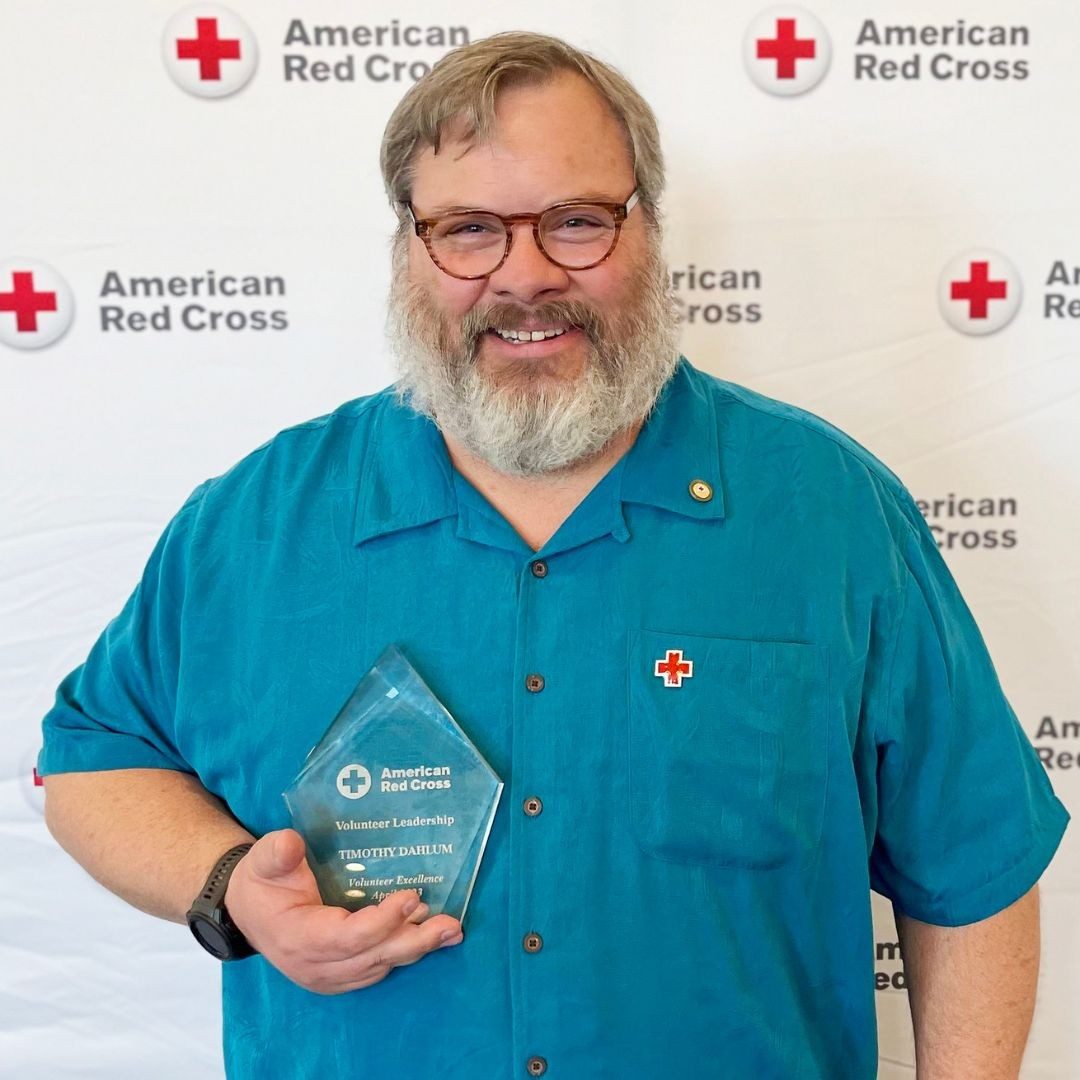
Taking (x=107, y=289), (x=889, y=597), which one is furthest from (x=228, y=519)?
(x=889, y=597)

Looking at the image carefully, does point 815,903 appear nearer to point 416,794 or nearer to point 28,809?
point 416,794

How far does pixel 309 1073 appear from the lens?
1.08m

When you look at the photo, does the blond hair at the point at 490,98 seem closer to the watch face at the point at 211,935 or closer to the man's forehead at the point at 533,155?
the man's forehead at the point at 533,155

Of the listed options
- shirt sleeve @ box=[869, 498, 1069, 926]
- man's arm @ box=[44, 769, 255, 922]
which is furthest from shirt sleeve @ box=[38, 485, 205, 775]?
shirt sleeve @ box=[869, 498, 1069, 926]

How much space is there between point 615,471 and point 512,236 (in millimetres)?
232

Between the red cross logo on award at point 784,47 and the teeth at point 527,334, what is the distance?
0.58 m

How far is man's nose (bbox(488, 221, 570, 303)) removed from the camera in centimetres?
103

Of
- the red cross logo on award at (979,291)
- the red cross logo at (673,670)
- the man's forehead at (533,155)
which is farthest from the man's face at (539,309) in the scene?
the red cross logo on award at (979,291)

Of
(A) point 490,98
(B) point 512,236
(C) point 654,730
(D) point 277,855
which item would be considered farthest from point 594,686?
(A) point 490,98

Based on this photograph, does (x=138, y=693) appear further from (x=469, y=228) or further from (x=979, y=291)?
(x=979, y=291)

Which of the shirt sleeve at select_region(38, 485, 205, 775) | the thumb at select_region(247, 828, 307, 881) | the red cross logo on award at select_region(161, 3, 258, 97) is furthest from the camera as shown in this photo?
the red cross logo on award at select_region(161, 3, 258, 97)

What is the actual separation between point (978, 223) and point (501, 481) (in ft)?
2.51

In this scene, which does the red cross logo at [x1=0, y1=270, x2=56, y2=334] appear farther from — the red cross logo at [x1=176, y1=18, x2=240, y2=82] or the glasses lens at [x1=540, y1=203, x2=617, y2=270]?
the glasses lens at [x1=540, y1=203, x2=617, y2=270]

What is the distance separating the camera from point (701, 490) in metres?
1.08
